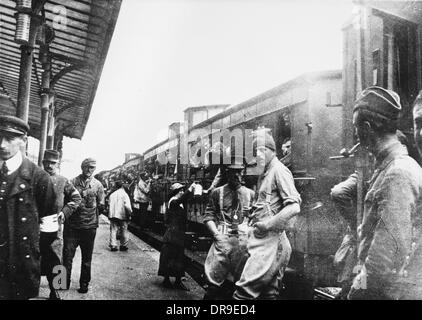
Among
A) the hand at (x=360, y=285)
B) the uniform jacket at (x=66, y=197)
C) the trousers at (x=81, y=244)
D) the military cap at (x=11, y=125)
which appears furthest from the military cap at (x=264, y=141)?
the trousers at (x=81, y=244)

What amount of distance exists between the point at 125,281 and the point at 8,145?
4.02 m

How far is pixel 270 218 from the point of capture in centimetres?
318

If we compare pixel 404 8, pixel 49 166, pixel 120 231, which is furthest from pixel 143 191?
pixel 404 8

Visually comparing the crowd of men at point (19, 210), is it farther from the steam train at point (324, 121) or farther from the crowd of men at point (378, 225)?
the steam train at point (324, 121)

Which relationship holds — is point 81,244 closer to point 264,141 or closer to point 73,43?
point 264,141

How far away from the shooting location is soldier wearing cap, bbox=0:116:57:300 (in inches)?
94.6

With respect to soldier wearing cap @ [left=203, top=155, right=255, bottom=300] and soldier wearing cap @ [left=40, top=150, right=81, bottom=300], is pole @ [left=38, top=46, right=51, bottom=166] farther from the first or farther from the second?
soldier wearing cap @ [left=203, top=155, right=255, bottom=300]

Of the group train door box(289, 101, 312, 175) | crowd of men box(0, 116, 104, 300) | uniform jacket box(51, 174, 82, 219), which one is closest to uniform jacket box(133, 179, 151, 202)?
train door box(289, 101, 312, 175)

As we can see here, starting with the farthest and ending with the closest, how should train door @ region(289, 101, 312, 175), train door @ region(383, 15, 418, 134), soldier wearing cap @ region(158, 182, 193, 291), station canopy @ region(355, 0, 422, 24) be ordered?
soldier wearing cap @ region(158, 182, 193, 291)
train door @ region(289, 101, 312, 175)
train door @ region(383, 15, 418, 134)
station canopy @ region(355, 0, 422, 24)

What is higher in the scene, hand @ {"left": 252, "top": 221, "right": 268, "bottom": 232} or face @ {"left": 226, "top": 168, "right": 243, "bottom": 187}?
face @ {"left": 226, "top": 168, "right": 243, "bottom": 187}

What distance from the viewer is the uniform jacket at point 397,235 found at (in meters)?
1.72

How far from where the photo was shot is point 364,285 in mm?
1790
